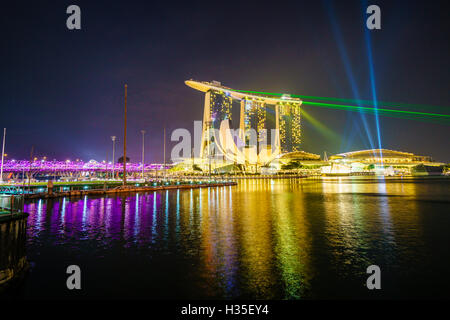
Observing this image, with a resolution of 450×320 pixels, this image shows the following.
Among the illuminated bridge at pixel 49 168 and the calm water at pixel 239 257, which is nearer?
the calm water at pixel 239 257

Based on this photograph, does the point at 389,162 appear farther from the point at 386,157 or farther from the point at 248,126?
the point at 248,126

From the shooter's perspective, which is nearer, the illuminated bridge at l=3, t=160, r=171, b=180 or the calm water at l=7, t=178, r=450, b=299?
the calm water at l=7, t=178, r=450, b=299

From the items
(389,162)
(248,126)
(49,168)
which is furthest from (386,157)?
(49,168)

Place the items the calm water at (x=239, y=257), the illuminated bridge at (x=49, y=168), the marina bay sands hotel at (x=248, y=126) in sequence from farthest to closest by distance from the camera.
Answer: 1. the marina bay sands hotel at (x=248, y=126)
2. the illuminated bridge at (x=49, y=168)
3. the calm water at (x=239, y=257)

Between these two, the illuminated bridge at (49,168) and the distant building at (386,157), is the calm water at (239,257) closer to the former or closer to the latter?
the illuminated bridge at (49,168)

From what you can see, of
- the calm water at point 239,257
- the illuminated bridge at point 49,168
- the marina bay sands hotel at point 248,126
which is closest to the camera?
the calm water at point 239,257

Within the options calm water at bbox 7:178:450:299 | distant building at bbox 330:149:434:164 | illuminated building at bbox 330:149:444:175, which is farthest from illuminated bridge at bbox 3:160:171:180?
distant building at bbox 330:149:434:164

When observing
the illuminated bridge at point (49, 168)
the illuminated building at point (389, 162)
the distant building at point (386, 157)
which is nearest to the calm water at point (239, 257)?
the illuminated bridge at point (49, 168)

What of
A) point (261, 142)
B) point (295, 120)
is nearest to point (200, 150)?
point (261, 142)

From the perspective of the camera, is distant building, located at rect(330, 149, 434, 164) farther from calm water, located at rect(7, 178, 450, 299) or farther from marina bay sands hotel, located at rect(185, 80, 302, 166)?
calm water, located at rect(7, 178, 450, 299)
